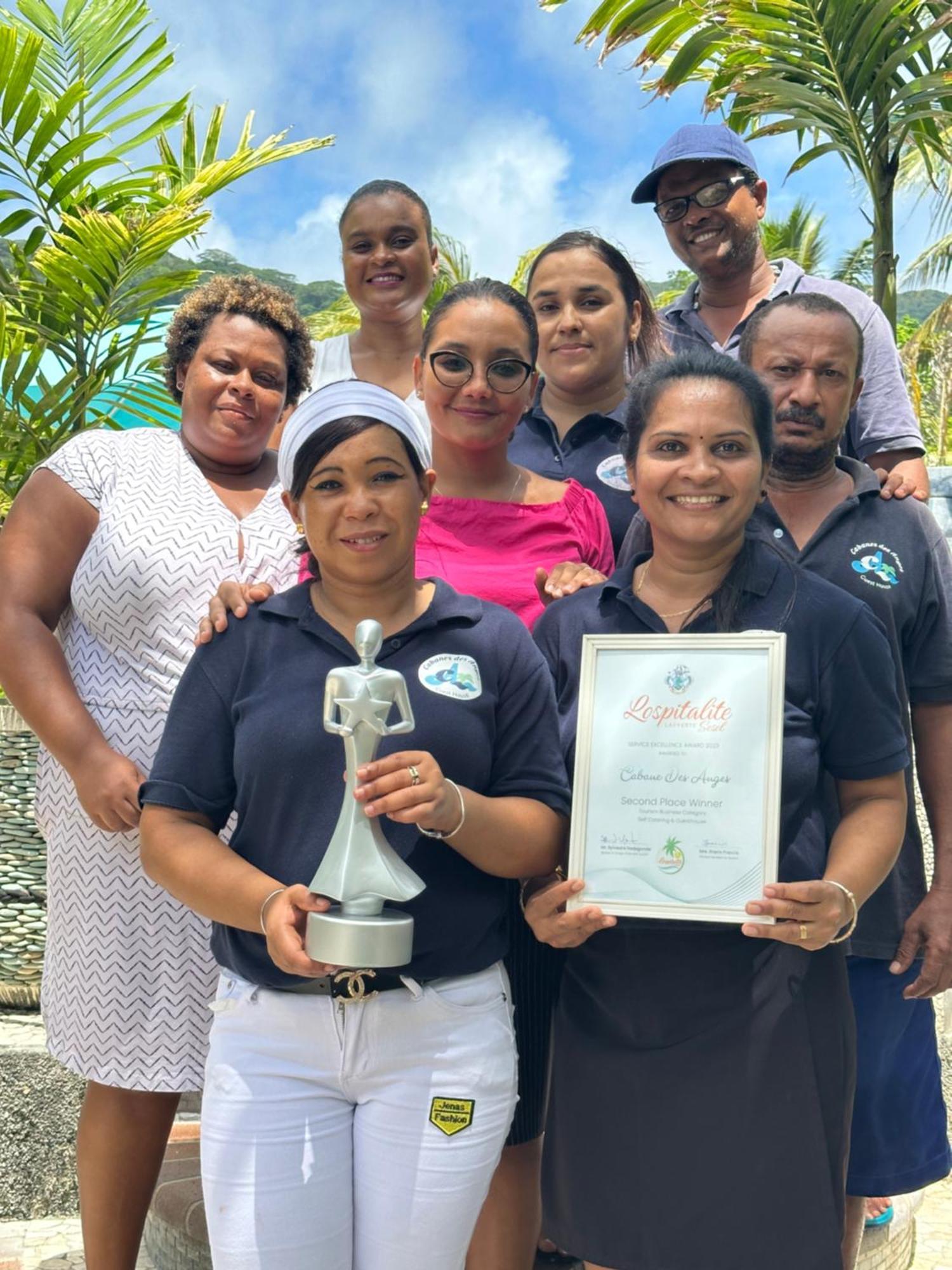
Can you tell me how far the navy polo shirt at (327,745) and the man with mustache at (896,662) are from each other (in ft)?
3.00

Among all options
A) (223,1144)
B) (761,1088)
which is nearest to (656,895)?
(761,1088)

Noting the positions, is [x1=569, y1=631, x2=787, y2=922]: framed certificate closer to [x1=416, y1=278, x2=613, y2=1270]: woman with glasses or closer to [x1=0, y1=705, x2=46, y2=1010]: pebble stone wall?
[x1=416, y1=278, x2=613, y2=1270]: woman with glasses

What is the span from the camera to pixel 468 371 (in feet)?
10.9

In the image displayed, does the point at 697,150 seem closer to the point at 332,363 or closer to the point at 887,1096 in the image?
the point at 332,363

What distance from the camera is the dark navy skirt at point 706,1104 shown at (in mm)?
2496

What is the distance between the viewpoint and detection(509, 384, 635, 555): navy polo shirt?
145 inches

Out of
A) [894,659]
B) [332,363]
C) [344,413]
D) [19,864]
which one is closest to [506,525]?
[344,413]

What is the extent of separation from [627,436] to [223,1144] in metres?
1.63

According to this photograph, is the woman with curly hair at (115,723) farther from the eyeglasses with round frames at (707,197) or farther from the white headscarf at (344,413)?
the eyeglasses with round frames at (707,197)

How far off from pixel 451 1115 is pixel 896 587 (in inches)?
63.6

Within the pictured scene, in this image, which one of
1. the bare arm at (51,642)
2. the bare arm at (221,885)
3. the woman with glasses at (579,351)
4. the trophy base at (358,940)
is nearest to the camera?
the trophy base at (358,940)

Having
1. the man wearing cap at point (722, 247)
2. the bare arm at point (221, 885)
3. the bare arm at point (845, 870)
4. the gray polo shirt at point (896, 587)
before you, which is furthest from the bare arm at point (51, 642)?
the man wearing cap at point (722, 247)

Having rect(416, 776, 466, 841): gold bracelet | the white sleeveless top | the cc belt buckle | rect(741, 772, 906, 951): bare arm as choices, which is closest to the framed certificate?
rect(741, 772, 906, 951): bare arm

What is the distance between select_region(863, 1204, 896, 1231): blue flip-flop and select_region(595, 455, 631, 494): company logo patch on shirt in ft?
7.83
